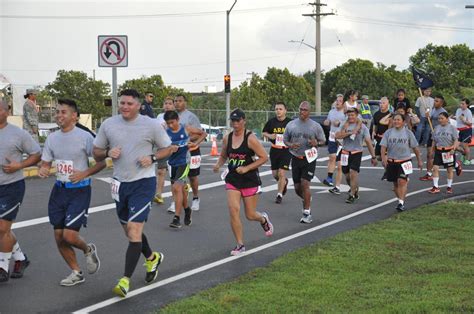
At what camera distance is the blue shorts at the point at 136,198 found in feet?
22.6

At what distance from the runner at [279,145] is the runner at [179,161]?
2322 millimetres

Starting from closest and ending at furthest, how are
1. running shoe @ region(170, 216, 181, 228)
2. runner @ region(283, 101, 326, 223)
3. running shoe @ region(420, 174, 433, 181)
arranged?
running shoe @ region(170, 216, 181, 228) → runner @ region(283, 101, 326, 223) → running shoe @ region(420, 174, 433, 181)

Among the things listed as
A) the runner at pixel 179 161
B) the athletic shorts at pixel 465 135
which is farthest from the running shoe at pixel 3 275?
the athletic shorts at pixel 465 135

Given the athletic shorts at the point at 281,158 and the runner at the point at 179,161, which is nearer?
the runner at the point at 179,161

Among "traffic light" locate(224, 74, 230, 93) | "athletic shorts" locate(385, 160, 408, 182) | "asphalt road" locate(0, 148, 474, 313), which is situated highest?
"traffic light" locate(224, 74, 230, 93)

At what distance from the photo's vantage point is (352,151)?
44.4 ft

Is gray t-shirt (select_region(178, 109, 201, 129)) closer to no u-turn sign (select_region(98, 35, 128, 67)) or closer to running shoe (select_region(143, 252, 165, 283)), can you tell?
running shoe (select_region(143, 252, 165, 283))

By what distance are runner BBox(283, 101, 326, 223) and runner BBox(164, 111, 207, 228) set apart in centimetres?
166

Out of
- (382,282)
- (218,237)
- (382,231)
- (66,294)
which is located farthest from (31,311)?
(382,231)

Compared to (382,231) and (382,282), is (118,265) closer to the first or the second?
(382,282)

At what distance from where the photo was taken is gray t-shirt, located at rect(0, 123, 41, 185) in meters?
7.28

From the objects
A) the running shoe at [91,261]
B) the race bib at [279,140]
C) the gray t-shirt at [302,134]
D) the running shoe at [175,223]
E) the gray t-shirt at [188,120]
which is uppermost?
the gray t-shirt at [188,120]

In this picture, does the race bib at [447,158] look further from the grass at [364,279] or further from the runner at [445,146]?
the grass at [364,279]

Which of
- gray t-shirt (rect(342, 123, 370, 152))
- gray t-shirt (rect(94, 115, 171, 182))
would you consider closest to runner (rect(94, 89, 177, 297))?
gray t-shirt (rect(94, 115, 171, 182))
